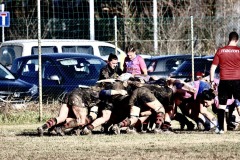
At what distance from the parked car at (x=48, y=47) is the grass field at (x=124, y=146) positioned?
423 inches

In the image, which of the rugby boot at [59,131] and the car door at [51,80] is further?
the car door at [51,80]

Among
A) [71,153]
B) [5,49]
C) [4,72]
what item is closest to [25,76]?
[4,72]

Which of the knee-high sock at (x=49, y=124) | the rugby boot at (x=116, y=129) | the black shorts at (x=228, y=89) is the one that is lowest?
the rugby boot at (x=116, y=129)

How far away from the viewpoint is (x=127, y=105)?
20.8m

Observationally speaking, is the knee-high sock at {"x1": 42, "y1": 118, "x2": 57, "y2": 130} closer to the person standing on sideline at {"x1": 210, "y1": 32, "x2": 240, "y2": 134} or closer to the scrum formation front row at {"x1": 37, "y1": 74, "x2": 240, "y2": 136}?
the scrum formation front row at {"x1": 37, "y1": 74, "x2": 240, "y2": 136}

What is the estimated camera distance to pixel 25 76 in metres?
28.2

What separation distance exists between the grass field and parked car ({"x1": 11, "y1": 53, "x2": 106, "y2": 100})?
543cm

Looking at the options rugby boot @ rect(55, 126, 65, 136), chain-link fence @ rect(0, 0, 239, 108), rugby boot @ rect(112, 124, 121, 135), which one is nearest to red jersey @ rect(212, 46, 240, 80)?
rugby boot @ rect(112, 124, 121, 135)

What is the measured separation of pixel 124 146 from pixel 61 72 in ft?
32.1

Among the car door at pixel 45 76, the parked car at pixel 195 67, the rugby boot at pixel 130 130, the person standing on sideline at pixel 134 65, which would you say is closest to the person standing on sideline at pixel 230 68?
the rugby boot at pixel 130 130

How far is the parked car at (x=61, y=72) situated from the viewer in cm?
2688

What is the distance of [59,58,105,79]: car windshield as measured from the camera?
90.3 ft

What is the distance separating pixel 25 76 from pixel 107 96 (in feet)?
25.9

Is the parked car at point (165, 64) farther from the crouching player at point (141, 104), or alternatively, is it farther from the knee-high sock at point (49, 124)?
the knee-high sock at point (49, 124)
